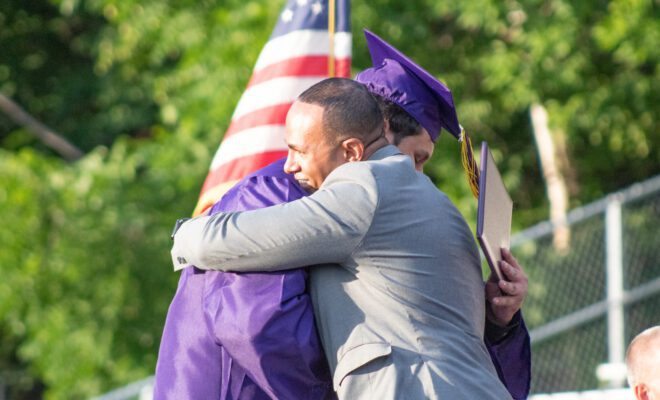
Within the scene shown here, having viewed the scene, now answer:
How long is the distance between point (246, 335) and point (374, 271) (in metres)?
0.31

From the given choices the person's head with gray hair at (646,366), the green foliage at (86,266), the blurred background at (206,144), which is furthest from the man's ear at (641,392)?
the green foliage at (86,266)

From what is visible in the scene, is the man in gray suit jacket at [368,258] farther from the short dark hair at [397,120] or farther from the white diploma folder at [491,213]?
the short dark hair at [397,120]

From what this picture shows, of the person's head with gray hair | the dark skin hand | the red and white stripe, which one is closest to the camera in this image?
the dark skin hand

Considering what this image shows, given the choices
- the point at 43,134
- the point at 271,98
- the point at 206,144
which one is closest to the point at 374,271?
the point at 271,98

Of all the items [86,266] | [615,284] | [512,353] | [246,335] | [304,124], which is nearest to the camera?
[246,335]

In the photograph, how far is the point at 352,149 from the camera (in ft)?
9.81

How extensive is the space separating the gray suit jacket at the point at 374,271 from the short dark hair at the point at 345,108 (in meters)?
0.11

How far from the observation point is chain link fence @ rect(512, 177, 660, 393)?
26.9 feet

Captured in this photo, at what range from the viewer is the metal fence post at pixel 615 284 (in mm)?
8172

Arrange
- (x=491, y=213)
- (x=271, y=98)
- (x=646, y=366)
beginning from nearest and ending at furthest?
(x=491, y=213), (x=646, y=366), (x=271, y=98)

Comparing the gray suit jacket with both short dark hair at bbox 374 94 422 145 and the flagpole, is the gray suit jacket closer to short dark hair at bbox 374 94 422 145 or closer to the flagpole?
short dark hair at bbox 374 94 422 145

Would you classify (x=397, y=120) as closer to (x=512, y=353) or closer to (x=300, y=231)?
(x=512, y=353)

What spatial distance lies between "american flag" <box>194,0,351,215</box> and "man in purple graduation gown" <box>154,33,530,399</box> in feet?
7.13

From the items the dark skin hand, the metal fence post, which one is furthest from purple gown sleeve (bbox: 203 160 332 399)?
the metal fence post
